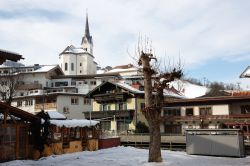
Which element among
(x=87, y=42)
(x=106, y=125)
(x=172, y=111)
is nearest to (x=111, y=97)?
(x=106, y=125)

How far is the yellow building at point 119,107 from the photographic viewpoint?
176ft

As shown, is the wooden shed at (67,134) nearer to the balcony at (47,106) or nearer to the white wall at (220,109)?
the white wall at (220,109)

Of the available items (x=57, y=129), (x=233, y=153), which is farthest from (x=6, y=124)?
(x=233, y=153)

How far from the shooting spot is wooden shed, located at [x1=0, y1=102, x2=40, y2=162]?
944 inches

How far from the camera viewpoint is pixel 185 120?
48812 millimetres

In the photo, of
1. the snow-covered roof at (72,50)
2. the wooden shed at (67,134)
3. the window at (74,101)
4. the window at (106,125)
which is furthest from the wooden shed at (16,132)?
the snow-covered roof at (72,50)

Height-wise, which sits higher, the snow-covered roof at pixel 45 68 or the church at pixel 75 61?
the church at pixel 75 61

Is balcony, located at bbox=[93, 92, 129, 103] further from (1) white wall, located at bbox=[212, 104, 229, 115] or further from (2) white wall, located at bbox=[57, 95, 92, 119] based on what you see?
(1) white wall, located at bbox=[212, 104, 229, 115]

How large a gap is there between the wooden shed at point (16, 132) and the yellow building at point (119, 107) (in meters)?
26.0

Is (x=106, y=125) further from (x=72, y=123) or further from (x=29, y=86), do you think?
(x=29, y=86)

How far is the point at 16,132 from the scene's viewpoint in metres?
25.3

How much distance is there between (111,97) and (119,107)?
2.11 metres

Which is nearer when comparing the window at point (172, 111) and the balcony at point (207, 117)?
the balcony at point (207, 117)

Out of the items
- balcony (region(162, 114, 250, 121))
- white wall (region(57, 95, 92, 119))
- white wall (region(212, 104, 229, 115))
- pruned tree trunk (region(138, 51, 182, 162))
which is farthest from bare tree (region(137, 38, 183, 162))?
white wall (region(57, 95, 92, 119))
